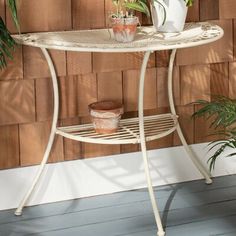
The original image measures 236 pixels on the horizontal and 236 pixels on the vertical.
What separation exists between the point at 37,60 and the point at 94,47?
0.49m

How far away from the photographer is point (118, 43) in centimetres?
240

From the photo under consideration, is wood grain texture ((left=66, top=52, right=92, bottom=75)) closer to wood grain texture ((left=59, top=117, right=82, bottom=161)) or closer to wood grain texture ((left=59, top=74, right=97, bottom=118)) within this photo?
wood grain texture ((left=59, top=74, right=97, bottom=118))

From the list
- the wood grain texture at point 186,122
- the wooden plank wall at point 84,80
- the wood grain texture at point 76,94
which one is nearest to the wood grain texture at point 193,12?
the wooden plank wall at point 84,80

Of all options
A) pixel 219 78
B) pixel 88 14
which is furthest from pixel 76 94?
pixel 219 78

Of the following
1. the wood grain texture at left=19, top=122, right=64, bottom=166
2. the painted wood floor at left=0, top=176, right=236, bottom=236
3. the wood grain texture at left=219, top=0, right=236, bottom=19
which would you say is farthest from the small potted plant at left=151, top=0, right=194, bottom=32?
the painted wood floor at left=0, top=176, right=236, bottom=236

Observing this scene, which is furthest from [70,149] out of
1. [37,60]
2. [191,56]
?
[191,56]

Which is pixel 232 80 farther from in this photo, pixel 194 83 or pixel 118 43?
pixel 118 43

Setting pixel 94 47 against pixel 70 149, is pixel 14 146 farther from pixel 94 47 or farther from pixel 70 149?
pixel 94 47

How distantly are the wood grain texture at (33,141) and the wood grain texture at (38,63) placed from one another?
0.21 metres

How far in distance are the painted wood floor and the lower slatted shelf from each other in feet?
1.02

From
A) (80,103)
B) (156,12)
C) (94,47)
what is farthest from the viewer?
(80,103)

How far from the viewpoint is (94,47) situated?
2285 mm

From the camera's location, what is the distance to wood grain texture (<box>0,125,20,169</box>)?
2.72m

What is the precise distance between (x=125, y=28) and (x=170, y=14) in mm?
261
